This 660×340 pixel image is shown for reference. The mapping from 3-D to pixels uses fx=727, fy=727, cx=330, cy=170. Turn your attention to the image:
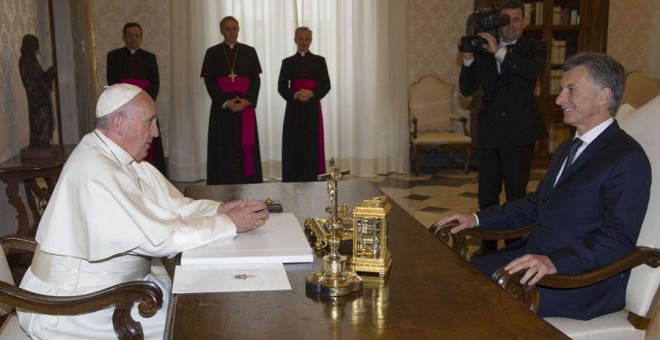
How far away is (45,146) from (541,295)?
3239 mm

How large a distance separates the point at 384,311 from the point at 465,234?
3.66ft

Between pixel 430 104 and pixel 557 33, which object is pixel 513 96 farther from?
pixel 557 33

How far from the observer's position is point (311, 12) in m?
8.27

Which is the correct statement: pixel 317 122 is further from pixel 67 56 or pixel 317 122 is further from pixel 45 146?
pixel 45 146

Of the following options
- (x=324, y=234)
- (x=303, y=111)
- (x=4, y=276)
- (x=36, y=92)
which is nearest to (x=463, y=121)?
(x=303, y=111)

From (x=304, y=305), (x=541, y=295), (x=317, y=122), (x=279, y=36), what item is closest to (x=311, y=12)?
(x=279, y=36)

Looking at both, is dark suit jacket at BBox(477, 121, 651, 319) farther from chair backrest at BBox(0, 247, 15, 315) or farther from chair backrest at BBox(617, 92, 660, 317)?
chair backrest at BBox(0, 247, 15, 315)

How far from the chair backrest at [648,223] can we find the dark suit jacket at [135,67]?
214 inches

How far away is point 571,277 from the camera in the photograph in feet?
7.63

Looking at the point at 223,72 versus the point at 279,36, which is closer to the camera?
the point at 223,72

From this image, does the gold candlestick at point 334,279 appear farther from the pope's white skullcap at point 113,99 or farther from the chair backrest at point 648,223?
the chair backrest at point 648,223

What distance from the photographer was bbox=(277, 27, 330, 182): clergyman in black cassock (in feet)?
23.1

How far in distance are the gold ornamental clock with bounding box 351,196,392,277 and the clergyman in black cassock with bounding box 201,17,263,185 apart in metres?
4.73

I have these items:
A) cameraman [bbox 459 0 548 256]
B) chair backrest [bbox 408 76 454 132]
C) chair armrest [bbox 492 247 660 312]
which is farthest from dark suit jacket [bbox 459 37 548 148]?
chair backrest [bbox 408 76 454 132]
